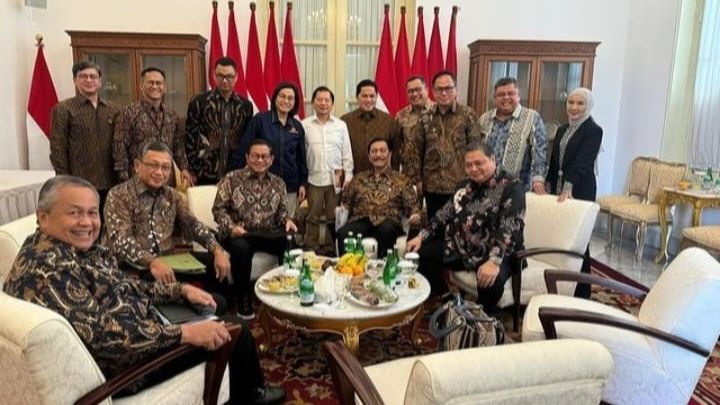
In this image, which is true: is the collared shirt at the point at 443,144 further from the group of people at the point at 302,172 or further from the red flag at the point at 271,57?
the red flag at the point at 271,57

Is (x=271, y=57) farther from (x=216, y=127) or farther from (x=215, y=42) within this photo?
(x=216, y=127)

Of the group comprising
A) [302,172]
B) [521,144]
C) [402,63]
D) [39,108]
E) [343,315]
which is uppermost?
[402,63]

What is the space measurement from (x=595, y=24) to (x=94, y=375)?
5615 millimetres

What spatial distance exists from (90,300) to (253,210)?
1756mm

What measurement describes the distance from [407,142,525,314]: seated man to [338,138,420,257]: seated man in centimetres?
46

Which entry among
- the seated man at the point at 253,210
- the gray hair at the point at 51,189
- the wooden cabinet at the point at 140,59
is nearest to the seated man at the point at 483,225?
the seated man at the point at 253,210

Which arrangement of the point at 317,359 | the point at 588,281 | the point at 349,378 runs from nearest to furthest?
the point at 349,378 < the point at 588,281 < the point at 317,359

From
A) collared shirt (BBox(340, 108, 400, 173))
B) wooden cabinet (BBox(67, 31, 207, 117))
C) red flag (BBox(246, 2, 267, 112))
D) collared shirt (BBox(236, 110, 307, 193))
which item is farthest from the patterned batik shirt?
wooden cabinet (BBox(67, 31, 207, 117))

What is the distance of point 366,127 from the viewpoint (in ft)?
12.4

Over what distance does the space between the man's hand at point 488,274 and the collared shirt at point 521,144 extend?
96 centimetres

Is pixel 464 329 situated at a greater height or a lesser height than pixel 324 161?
lesser

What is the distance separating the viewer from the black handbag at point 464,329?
78.7 inches

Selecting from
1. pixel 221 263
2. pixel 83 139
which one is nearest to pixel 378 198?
pixel 221 263

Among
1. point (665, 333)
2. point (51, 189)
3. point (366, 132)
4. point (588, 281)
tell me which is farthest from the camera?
point (366, 132)
